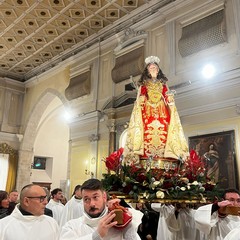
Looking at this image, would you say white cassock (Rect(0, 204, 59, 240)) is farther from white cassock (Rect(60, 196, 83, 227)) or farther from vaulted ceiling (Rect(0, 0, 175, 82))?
vaulted ceiling (Rect(0, 0, 175, 82))

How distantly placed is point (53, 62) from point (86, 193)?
36.4 feet

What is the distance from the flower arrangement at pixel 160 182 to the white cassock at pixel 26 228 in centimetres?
131

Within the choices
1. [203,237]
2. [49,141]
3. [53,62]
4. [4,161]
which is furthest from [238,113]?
[49,141]

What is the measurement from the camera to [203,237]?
4.39 meters

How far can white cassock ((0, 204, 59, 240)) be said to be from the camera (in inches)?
115

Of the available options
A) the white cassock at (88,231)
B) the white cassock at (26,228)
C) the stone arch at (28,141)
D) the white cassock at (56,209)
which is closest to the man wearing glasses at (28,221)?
the white cassock at (26,228)

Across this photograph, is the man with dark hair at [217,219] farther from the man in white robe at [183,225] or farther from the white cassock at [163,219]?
the white cassock at [163,219]

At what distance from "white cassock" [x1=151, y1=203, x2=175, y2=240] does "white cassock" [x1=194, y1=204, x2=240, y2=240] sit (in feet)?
2.60

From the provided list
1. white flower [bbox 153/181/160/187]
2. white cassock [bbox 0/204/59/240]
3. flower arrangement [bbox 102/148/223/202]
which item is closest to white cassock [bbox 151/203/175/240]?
flower arrangement [bbox 102/148/223/202]

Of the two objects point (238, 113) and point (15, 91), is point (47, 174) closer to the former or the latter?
point (15, 91)

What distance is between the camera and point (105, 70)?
34.9 feet

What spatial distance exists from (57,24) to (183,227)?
8.15 m

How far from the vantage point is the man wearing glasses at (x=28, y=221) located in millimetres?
2930

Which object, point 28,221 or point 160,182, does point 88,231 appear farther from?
point 160,182
